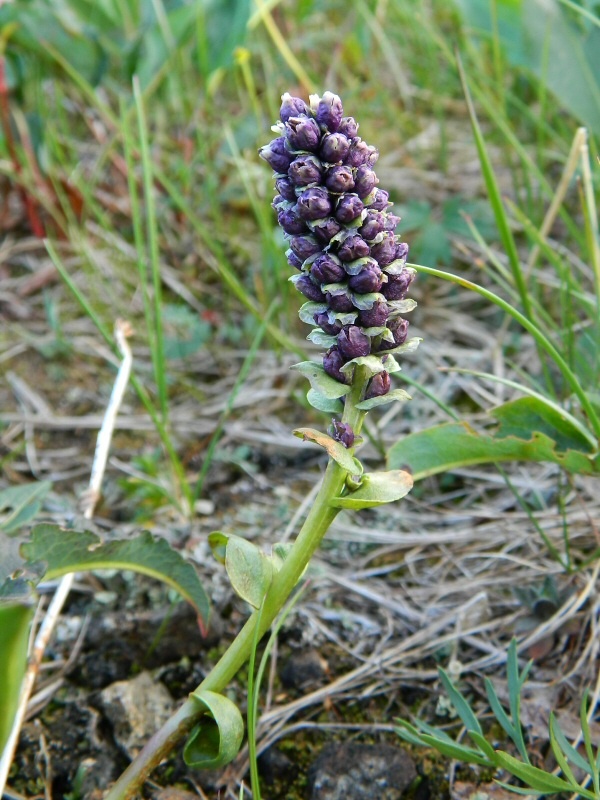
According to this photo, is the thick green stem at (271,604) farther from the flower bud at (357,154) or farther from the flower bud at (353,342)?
the flower bud at (357,154)

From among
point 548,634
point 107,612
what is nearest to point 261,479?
point 107,612

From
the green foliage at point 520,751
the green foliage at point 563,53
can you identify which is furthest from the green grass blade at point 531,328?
the green foliage at point 563,53

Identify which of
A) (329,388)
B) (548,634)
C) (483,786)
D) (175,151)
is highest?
(175,151)

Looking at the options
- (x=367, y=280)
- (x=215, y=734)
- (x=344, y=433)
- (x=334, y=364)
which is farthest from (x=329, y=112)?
(x=215, y=734)

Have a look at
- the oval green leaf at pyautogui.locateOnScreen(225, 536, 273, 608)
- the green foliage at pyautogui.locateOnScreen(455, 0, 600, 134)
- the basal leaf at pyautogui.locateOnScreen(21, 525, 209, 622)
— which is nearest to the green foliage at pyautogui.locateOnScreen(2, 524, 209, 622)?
the basal leaf at pyautogui.locateOnScreen(21, 525, 209, 622)

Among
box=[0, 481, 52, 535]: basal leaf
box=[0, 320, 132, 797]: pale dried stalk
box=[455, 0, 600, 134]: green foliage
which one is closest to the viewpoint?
box=[0, 320, 132, 797]: pale dried stalk

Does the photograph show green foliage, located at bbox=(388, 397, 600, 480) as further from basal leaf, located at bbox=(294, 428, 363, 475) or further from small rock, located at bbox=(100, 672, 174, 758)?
small rock, located at bbox=(100, 672, 174, 758)

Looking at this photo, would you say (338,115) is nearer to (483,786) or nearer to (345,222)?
(345,222)
